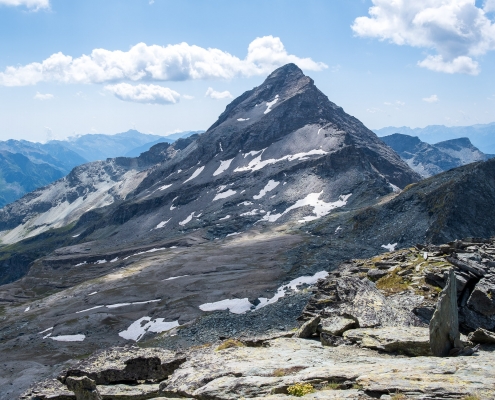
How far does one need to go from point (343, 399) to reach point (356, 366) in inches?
113

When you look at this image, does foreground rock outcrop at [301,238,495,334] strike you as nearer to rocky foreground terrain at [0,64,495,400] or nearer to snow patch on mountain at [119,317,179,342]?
rocky foreground terrain at [0,64,495,400]

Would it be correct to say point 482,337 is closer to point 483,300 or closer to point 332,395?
point 483,300

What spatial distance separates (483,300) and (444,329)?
854 centimetres

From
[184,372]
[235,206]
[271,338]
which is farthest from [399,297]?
[235,206]

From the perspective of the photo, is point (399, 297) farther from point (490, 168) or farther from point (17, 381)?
point (490, 168)

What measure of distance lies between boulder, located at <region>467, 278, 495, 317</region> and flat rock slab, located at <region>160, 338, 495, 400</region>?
7.83m

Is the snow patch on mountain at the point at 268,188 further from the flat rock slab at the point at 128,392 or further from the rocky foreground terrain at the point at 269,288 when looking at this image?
the flat rock slab at the point at 128,392

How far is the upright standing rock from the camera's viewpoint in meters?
17.8

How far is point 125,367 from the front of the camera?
63.9 ft

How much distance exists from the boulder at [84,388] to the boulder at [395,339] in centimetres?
1141

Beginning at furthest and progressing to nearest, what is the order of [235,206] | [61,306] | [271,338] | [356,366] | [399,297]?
[235,206] < [61,306] < [399,297] < [271,338] < [356,366]

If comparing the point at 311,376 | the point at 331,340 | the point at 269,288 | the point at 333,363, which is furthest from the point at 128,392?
the point at 269,288

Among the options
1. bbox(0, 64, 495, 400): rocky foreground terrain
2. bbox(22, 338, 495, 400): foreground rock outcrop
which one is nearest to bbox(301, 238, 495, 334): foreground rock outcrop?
bbox(0, 64, 495, 400): rocky foreground terrain

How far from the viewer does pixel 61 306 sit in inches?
4181
